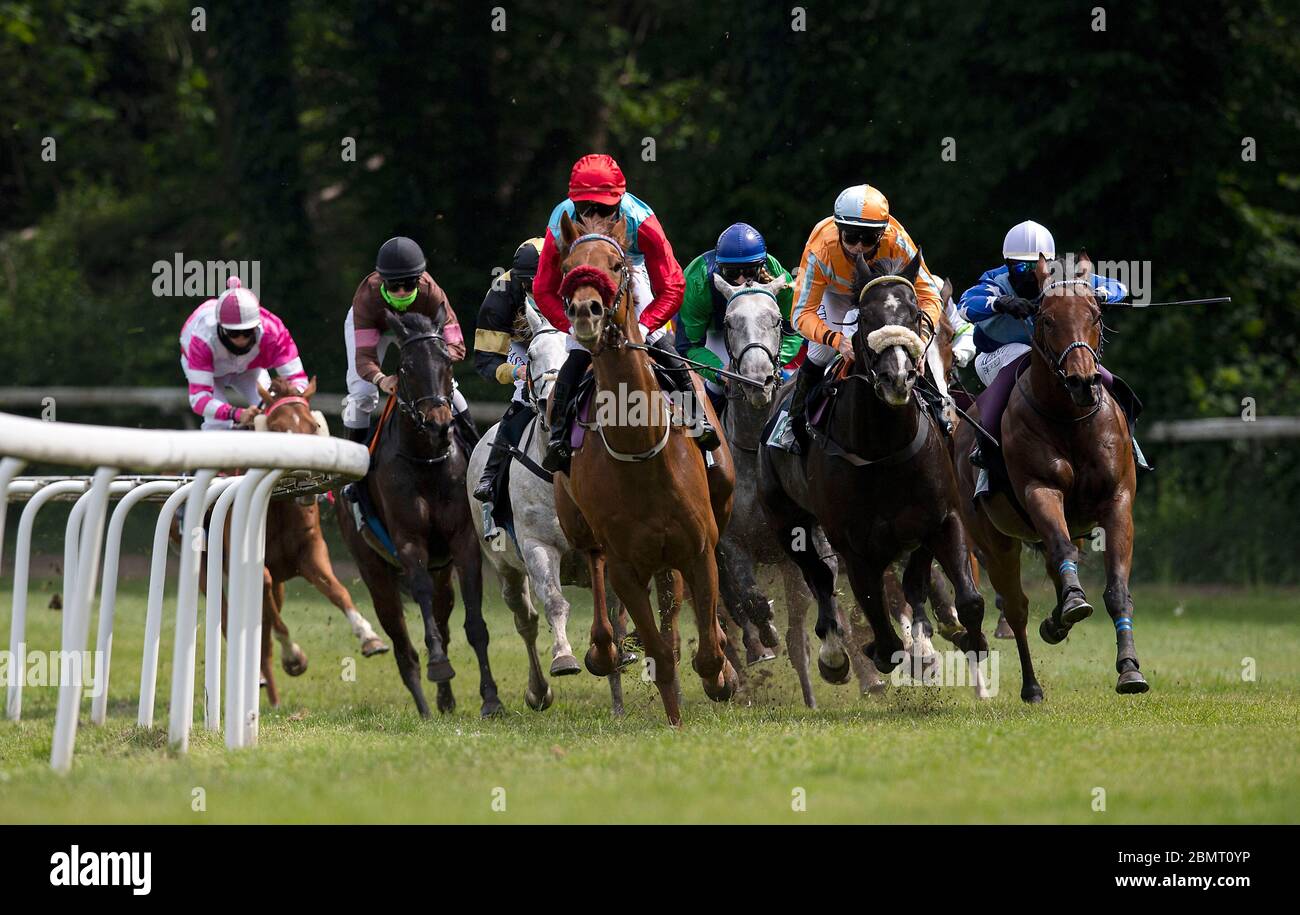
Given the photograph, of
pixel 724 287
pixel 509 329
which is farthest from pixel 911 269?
pixel 509 329

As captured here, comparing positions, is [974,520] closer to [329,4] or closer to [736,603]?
[736,603]

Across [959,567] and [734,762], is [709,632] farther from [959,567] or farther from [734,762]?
[734,762]

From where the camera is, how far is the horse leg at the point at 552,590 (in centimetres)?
915

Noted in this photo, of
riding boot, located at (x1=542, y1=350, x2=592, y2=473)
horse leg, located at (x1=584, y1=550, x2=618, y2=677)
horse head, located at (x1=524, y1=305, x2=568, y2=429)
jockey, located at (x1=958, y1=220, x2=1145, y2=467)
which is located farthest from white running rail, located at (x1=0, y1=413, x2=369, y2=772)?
jockey, located at (x1=958, y1=220, x2=1145, y2=467)

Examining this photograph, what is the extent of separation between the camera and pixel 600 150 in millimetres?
24266

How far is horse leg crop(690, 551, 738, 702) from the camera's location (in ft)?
27.3

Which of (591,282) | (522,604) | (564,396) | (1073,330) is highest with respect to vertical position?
(591,282)

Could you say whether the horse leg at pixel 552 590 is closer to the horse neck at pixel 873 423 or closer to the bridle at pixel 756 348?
the bridle at pixel 756 348

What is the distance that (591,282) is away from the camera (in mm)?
7551

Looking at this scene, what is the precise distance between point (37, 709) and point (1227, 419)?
1232 centimetres

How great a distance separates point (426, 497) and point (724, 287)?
1.98 meters

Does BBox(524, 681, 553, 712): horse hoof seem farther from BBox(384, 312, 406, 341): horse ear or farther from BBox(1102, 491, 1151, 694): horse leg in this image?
BBox(1102, 491, 1151, 694): horse leg

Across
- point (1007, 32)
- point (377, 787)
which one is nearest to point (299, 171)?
point (1007, 32)

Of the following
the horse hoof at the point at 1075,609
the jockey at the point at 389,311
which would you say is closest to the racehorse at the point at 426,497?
the jockey at the point at 389,311
